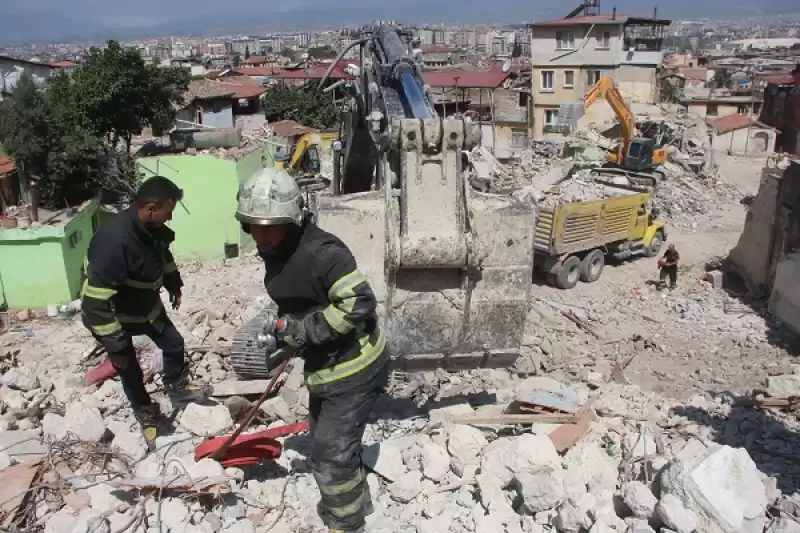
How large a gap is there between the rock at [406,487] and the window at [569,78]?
2869cm

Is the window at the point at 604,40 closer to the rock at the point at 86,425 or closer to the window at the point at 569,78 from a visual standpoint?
the window at the point at 569,78

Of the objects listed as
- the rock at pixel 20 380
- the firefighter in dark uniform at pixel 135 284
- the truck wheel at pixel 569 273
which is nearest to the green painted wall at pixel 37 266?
the rock at pixel 20 380

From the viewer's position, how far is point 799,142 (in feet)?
102

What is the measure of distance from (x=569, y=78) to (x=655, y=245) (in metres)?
18.1

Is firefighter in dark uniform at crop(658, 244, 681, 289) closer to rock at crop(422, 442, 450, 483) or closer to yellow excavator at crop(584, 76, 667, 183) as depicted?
yellow excavator at crop(584, 76, 667, 183)

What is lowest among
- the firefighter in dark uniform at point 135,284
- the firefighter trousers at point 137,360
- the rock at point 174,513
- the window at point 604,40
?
the rock at point 174,513

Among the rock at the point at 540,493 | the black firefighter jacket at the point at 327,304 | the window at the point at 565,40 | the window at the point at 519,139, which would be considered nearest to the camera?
the black firefighter jacket at the point at 327,304


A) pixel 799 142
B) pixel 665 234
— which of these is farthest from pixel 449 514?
pixel 799 142

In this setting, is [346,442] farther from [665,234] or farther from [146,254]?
[665,234]

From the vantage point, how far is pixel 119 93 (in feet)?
65.1

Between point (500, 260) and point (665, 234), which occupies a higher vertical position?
point (500, 260)

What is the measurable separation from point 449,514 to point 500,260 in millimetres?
1541

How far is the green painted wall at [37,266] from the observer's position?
1022 centimetres

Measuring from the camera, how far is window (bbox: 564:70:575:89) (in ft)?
99.6
